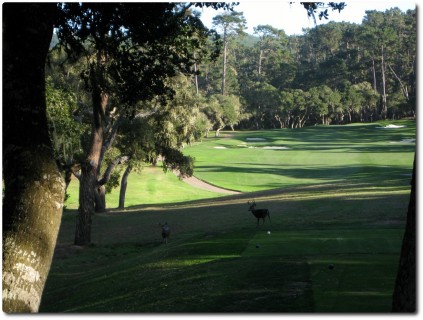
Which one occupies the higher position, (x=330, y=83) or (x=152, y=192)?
(x=330, y=83)

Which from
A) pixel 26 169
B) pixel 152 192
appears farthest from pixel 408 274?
pixel 152 192

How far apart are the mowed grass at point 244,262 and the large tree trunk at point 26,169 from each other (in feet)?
9.46

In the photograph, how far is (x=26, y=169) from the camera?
582 centimetres

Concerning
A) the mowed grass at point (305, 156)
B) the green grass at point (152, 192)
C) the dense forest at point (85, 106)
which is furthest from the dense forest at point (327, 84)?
the green grass at point (152, 192)

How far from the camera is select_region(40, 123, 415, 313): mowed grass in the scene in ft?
26.1

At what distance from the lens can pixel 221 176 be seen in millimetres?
50094

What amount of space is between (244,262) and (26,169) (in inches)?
241

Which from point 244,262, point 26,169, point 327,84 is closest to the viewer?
point 26,169

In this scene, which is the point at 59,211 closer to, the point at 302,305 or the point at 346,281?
the point at 302,305

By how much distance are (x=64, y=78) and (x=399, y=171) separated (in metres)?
28.5

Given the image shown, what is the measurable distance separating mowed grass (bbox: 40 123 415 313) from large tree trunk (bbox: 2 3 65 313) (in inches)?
114

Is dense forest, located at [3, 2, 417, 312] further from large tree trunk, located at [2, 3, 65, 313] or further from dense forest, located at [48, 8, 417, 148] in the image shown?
dense forest, located at [48, 8, 417, 148]

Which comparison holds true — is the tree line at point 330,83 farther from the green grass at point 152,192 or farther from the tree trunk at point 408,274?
the tree trunk at point 408,274

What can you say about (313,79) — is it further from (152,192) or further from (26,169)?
(26,169)
